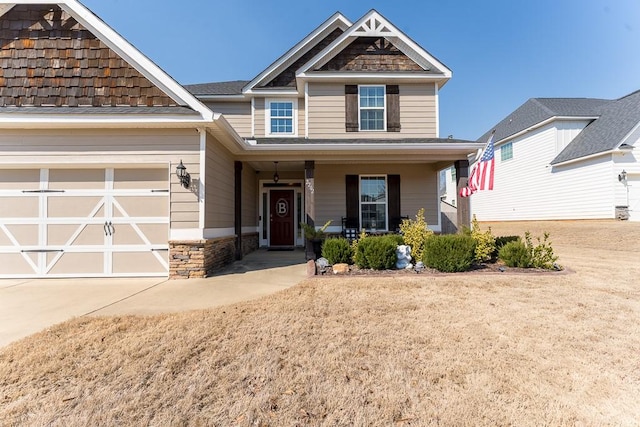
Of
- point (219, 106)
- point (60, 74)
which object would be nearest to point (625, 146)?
point (219, 106)

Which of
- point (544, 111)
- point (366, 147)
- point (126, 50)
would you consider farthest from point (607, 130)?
point (126, 50)

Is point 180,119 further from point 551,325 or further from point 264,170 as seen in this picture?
point 551,325

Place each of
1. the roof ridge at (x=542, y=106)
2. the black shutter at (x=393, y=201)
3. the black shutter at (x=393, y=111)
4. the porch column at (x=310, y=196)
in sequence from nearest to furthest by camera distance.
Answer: the porch column at (x=310, y=196) → the black shutter at (x=393, y=111) → the black shutter at (x=393, y=201) → the roof ridge at (x=542, y=106)

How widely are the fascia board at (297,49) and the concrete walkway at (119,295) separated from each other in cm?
652

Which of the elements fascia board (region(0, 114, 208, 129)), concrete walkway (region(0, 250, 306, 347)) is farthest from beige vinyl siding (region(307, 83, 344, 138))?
concrete walkway (region(0, 250, 306, 347))

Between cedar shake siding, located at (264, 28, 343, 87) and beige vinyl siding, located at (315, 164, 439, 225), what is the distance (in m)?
3.23

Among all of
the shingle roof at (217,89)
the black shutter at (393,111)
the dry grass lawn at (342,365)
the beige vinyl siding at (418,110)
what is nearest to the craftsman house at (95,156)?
the dry grass lawn at (342,365)

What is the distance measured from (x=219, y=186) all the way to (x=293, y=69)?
5.59m

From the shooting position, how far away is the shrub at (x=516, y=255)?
19.5ft

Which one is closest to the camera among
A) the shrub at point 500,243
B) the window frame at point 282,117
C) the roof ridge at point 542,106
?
the shrub at point 500,243

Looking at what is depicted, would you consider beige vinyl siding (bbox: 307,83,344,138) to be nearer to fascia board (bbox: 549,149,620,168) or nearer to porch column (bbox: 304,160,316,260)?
porch column (bbox: 304,160,316,260)

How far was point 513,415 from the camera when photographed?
1.92 meters

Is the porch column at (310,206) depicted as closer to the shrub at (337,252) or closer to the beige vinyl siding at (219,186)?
the shrub at (337,252)

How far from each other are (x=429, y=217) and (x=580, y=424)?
757 cm
